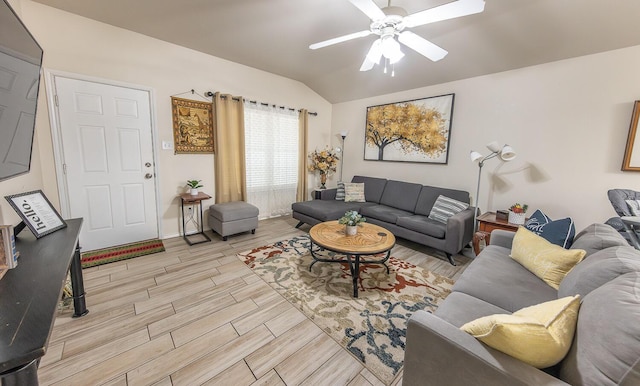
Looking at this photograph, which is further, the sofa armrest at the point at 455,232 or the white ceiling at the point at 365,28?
the sofa armrest at the point at 455,232

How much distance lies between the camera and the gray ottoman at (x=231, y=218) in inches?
132

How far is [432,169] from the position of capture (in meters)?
3.80

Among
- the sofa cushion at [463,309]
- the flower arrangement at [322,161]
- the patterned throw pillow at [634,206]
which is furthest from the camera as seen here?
the flower arrangement at [322,161]

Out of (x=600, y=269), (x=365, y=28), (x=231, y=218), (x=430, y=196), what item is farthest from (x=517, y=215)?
(x=231, y=218)

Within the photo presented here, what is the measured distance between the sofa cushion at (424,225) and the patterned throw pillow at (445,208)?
7 centimetres

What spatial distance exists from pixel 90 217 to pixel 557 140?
5.47m

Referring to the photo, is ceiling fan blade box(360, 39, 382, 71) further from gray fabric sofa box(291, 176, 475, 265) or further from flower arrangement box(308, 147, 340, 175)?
flower arrangement box(308, 147, 340, 175)

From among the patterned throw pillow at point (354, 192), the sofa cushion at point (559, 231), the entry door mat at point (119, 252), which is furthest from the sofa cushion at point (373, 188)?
the entry door mat at point (119, 252)

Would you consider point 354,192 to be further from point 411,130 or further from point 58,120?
Answer: point 58,120

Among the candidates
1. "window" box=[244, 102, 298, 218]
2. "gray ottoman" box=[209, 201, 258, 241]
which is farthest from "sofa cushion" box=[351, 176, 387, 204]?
"gray ottoman" box=[209, 201, 258, 241]

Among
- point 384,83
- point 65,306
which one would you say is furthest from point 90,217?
point 384,83

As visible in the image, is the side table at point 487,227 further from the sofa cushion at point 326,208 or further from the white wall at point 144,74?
the white wall at point 144,74

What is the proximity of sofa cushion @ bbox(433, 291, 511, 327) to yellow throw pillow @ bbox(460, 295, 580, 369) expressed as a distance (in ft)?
1.21

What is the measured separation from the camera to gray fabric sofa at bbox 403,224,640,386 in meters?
0.74
